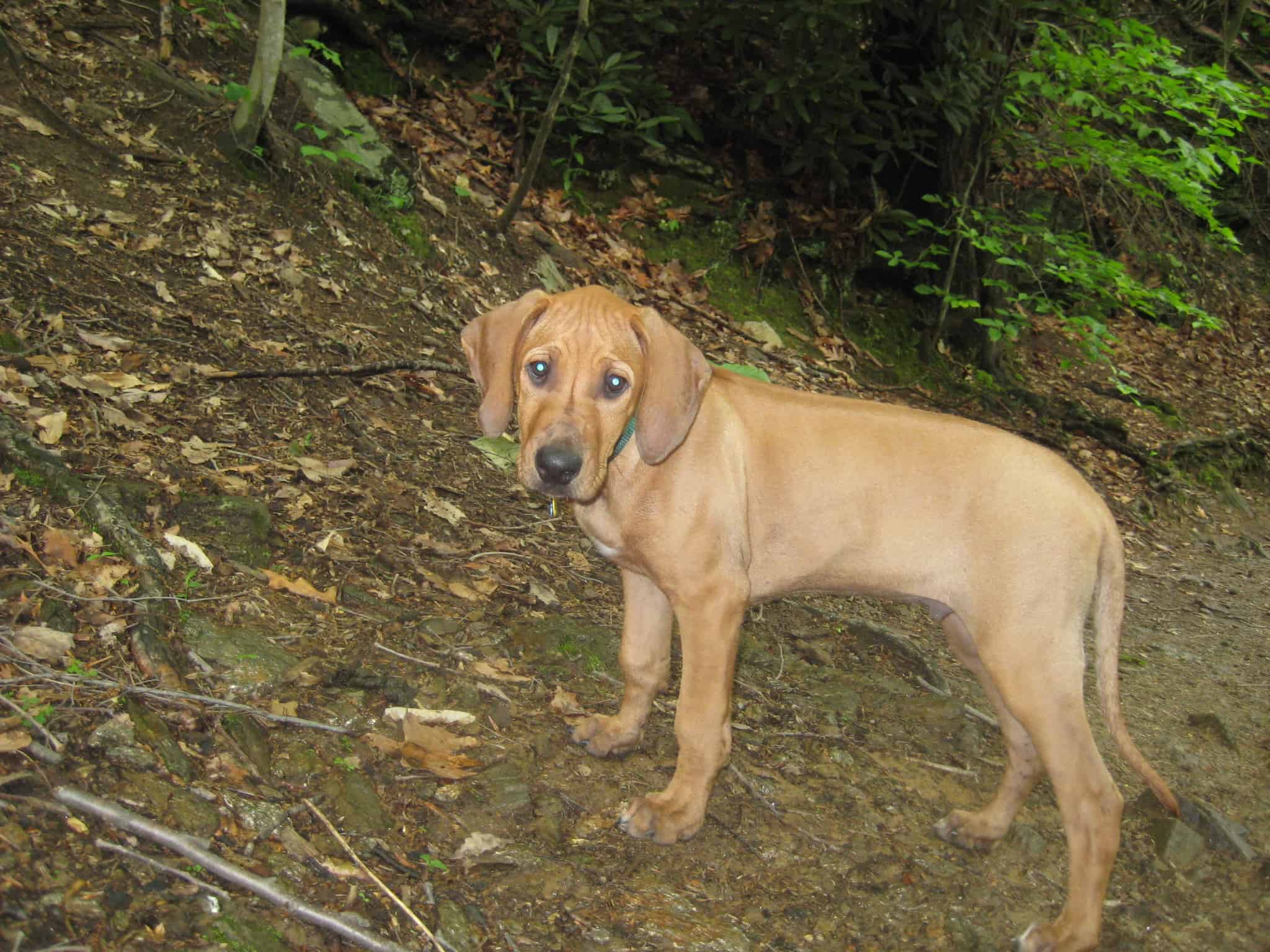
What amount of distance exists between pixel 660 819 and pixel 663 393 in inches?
63.7

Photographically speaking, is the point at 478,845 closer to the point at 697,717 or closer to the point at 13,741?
the point at 697,717

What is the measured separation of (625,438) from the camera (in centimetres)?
388

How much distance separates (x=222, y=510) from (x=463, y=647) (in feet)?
3.99

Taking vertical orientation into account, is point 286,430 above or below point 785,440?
below

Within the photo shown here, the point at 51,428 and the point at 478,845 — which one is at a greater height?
the point at 51,428

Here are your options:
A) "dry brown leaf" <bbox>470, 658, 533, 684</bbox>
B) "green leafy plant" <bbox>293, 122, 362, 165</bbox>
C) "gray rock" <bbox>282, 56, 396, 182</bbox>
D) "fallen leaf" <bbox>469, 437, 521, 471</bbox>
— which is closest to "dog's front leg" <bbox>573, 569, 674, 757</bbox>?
"dry brown leaf" <bbox>470, 658, 533, 684</bbox>

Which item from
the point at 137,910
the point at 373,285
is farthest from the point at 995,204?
the point at 137,910

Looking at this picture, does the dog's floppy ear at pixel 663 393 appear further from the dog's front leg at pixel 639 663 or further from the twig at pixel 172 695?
the twig at pixel 172 695

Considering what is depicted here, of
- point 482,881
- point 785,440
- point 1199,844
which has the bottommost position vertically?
point 1199,844

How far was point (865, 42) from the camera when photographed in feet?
36.0

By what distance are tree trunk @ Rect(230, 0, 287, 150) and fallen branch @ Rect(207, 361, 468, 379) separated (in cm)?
211

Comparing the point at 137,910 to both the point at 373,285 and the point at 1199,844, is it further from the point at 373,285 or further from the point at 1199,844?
the point at 373,285

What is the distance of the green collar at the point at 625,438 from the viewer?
3.85 meters

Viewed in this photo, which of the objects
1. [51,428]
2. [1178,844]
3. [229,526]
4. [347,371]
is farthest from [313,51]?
[1178,844]
